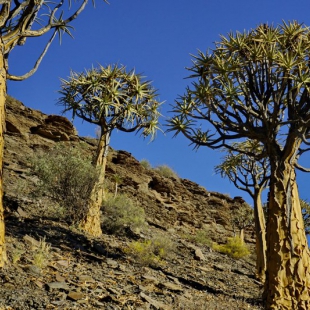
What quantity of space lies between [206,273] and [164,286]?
3721mm

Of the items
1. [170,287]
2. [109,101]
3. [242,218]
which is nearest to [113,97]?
[109,101]

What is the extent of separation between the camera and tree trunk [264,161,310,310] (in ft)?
22.9

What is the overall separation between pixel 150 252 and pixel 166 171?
72.5 feet

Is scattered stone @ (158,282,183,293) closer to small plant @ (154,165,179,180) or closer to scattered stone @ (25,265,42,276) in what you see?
scattered stone @ (25,265,42,276)

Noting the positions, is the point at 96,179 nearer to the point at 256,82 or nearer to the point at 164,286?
the point at 164,286

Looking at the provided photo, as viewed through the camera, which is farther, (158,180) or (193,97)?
(158,180)

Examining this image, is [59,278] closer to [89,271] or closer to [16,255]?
[16,255]

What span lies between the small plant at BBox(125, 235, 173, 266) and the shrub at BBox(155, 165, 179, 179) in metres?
19.9

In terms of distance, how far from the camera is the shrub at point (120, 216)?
1384 cm

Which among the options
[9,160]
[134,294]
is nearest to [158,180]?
[9,160]

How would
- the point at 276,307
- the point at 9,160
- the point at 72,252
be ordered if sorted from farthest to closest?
1. the point at 9,160
2. the point at 72,252
3. the point at 276,307

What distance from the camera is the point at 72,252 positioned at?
8992 mm

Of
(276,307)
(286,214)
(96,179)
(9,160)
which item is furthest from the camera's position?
(9,160)

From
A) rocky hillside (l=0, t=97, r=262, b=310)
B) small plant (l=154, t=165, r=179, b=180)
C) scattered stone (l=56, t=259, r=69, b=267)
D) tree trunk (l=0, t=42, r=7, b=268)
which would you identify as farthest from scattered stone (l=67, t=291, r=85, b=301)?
small plant (l=154, t=165, r=179, b=180)
